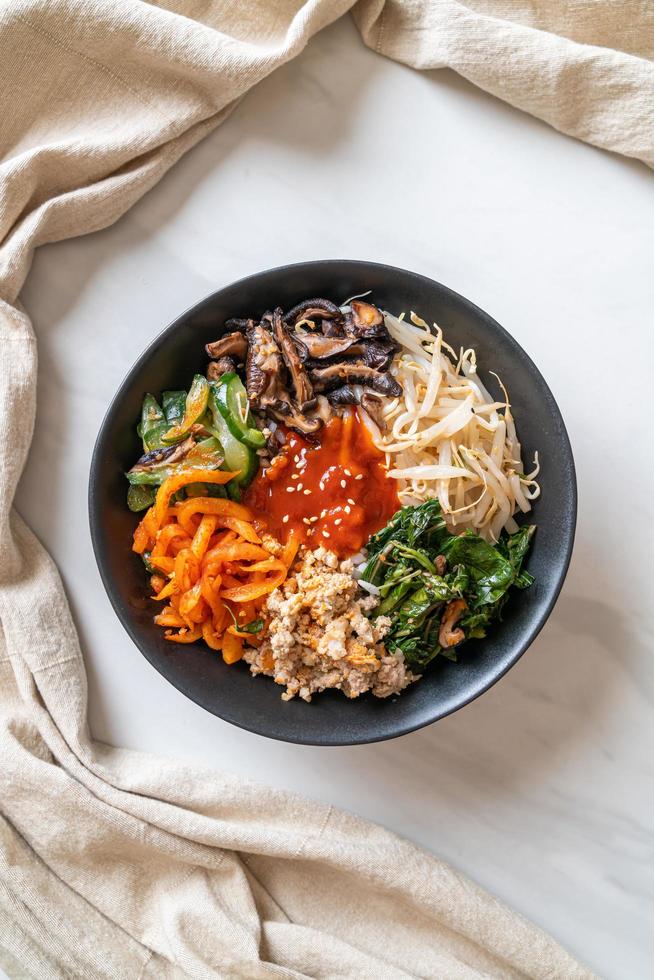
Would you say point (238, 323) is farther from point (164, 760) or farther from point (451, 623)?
point (164, 760)

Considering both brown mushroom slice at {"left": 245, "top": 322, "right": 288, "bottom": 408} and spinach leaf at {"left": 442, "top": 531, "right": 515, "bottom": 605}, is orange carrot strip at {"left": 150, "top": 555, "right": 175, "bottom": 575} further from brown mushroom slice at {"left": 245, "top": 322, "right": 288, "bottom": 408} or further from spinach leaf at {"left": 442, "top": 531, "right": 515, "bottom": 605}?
spinach leaf at {"left": 442, "top": 531, "right": 515, "bottom": 605}

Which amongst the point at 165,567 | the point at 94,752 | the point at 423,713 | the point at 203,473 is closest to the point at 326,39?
the point at 203,473

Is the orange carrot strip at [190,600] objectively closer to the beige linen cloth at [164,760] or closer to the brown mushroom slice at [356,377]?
the beige linen cloth at [164,760]

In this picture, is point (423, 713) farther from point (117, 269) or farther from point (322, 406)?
point (117, 269)

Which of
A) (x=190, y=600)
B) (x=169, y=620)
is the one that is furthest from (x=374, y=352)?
(x=169, y=620)

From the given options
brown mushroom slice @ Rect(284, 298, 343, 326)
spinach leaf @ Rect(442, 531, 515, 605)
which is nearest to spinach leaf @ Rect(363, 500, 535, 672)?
spinach leaf @ Rect(442, 531, 515, 605)

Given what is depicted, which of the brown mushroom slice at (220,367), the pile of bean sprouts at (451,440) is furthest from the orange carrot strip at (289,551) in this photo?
the brown mushroom slice at (220,367)
